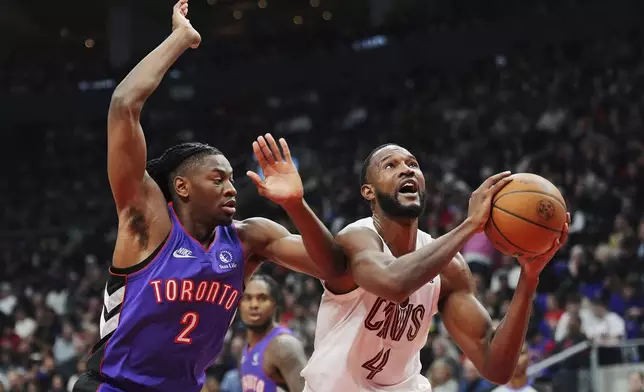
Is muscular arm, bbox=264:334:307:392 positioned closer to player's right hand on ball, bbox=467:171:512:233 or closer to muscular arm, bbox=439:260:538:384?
muscular arm, bbox=439:260:538:384

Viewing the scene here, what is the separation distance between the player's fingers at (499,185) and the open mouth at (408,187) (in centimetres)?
52

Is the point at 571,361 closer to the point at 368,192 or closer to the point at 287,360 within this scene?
the point at 287,360

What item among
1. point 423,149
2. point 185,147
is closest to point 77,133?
point 423,149

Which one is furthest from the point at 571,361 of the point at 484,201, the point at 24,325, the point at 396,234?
the point at 24,325

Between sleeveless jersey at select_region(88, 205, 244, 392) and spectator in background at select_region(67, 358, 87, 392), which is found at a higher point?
sleeveless jersey at select_region(88, 205, 244, 392)

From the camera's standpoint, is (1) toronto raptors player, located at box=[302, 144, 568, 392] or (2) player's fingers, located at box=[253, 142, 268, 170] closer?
(2) player's fingers, located at box=[253, 142, 268, 170]

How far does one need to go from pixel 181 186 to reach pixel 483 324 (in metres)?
1.56

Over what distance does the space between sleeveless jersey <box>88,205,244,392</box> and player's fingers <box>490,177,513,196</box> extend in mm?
1209

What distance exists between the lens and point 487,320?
443 centimetres

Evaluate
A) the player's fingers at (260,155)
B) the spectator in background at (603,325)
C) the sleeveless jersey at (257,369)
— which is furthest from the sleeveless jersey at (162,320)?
the spectator in background at (603,325)

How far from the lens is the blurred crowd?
1050cm

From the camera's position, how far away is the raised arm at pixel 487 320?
4125mm

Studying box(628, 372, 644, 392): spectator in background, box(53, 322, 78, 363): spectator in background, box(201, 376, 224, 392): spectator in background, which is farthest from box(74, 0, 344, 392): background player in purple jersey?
box(53, 322, 78, 363): spectator in background

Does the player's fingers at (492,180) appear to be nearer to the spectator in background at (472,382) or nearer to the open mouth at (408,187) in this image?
the open mouth at (408,187)
